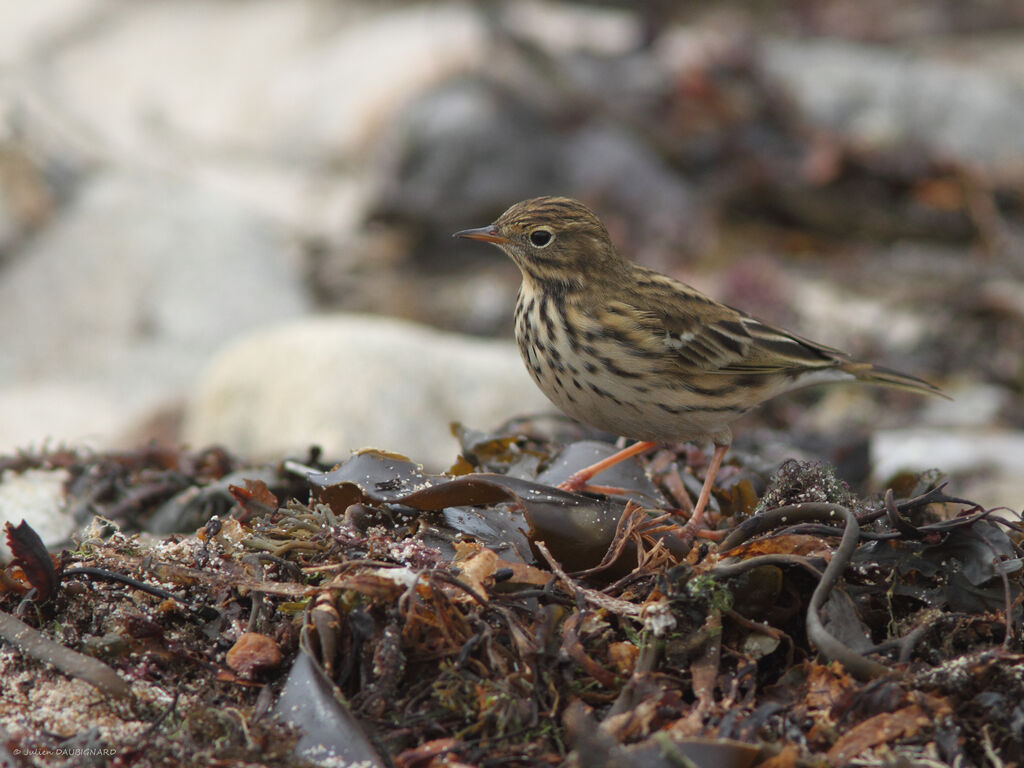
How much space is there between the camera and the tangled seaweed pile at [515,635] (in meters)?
2.82

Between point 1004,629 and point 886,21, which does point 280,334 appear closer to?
point 1004,629

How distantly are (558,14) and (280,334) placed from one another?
8683 millimetres

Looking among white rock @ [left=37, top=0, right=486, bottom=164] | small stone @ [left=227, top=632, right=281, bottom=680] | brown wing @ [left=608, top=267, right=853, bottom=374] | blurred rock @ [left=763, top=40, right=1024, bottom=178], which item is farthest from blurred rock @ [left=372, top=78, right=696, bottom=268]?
small stone @ [left=227, top=632, right=281, bottom=680]

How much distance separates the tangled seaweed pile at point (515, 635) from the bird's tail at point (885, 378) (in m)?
1.67

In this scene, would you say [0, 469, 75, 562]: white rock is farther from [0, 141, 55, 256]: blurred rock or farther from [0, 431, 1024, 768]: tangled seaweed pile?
[0, 141, 55, 256]: blurred rock

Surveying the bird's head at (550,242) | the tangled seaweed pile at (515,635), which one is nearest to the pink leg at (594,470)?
the tangled seaweed pile at (515,635)

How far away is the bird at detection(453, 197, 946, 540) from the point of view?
14.3ft

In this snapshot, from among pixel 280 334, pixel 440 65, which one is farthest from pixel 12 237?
pixel 440 65

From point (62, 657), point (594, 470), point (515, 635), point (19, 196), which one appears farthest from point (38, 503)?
point (19, 196)

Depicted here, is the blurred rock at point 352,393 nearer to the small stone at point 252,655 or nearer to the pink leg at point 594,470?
the pink leg at point 594,470

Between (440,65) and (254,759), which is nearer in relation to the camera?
(254,759)

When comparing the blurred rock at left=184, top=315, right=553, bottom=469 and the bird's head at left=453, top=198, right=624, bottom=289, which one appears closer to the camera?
the bird's head at left=453, top=198, right=624, bottom=289

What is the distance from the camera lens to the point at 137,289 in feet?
31.8

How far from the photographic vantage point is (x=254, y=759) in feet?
9.02
